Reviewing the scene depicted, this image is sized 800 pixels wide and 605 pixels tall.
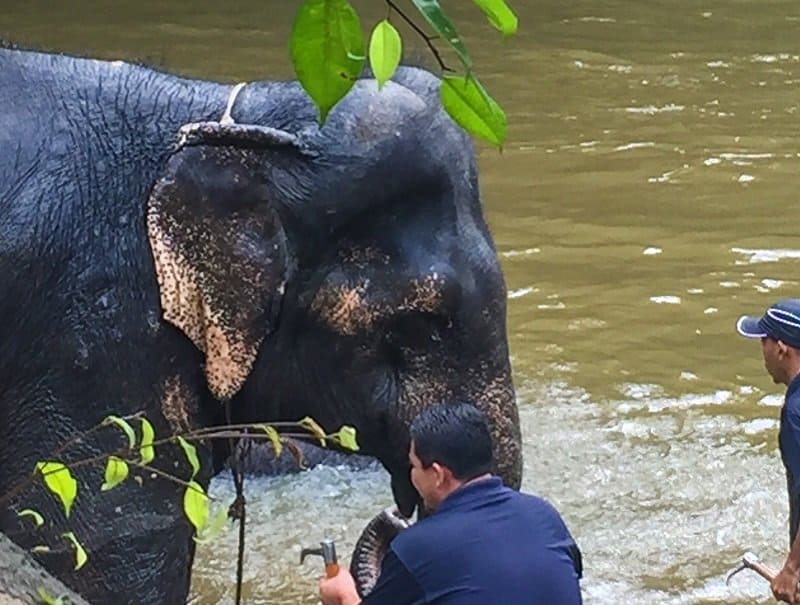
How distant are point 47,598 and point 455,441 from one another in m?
1.12

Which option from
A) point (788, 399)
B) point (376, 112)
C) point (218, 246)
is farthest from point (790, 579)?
point (218, 246)

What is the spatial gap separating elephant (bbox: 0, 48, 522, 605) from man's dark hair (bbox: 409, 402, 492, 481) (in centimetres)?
34

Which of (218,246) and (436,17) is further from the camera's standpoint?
(218,246)

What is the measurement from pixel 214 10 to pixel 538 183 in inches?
193

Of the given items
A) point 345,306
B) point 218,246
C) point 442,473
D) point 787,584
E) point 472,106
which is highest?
point 472,106

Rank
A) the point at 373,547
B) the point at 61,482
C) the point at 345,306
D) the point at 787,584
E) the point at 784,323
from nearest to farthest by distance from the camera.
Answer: the point at 61,482 → the point at 345,306 → the point at 373,547 → the point at 787,584 → the point at 784,323

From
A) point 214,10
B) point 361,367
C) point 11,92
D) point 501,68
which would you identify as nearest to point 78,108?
point 11,92

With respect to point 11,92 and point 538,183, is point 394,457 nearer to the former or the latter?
point 11,92

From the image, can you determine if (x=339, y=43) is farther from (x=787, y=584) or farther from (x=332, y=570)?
(x=787, y=584)

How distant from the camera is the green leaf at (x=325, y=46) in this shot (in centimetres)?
114

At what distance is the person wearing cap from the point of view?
3.64m

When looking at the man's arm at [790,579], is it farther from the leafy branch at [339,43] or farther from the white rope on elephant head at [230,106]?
the leafy branch at [339,43]

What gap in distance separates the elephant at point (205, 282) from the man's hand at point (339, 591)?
0.27 metres

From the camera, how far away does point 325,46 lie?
1.15 metres
